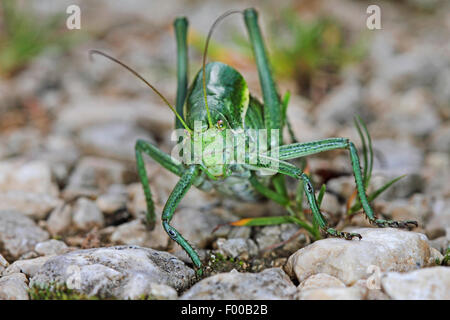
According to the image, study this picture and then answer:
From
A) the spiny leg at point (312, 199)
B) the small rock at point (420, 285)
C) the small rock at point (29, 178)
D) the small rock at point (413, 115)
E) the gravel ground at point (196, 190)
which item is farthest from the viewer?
the small rock at point (413, 115)

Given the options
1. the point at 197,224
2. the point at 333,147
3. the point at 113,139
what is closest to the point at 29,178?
the point at 113,139

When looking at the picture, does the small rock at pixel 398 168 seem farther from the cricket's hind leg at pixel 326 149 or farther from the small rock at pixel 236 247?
the small rock at pixel 236 247

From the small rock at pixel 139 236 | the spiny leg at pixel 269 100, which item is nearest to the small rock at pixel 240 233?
the spiny leg at pixel 269 100

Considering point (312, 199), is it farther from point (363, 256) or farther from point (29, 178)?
point (29, 178)

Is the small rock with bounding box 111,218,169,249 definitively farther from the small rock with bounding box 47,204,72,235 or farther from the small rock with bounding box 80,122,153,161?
the small rock with bounding box 80,122,153,161

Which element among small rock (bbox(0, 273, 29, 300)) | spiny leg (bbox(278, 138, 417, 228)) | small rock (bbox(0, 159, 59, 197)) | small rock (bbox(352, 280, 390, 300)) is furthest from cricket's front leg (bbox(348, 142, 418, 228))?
small rock (bbox(0, 159, 59, 197))
